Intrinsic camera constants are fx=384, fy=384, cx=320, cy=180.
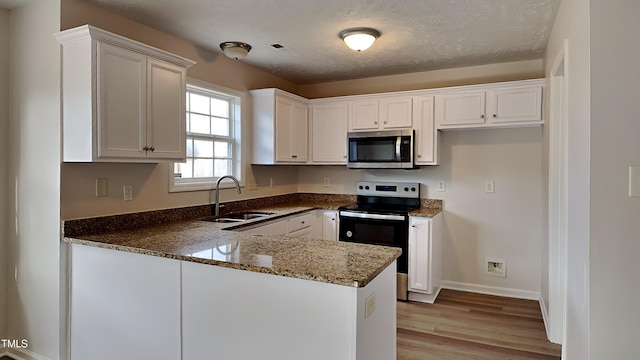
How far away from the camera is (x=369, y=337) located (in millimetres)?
1623

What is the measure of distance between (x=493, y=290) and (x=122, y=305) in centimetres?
343

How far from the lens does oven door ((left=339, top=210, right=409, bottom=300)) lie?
12.1 feet

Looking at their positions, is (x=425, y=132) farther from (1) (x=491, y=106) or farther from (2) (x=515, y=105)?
(2) (x=515, y=105)

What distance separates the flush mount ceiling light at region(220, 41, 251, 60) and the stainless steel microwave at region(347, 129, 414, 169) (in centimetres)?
149

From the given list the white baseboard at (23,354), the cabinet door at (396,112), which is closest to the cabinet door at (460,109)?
the cabinet door at (396,112)

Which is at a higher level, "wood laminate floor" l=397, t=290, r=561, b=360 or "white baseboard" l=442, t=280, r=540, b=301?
"white baseboard" l=442, t=280, r=540, b=301

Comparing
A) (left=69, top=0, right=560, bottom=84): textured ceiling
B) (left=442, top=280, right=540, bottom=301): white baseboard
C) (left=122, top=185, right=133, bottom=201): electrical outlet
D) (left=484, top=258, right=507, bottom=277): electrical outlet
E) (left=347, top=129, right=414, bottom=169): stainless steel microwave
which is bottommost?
(left=442, top=280, right=540, bottom=301): white baseboard

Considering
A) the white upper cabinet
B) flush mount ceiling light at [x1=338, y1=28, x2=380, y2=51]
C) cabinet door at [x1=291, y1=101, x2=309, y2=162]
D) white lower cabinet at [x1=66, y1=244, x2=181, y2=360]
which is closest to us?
white lower cabinet at [x1=66, y1=244, x2=181, y2=360]

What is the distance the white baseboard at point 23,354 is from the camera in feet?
8.23

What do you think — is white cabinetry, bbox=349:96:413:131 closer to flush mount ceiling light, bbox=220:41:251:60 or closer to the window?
the window

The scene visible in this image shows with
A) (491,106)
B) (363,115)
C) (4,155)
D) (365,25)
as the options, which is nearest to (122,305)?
(4,155)

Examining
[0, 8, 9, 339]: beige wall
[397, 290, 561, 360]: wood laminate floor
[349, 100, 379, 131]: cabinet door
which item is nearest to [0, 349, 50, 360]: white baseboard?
[0, 8, 9, 339]: beige wall
